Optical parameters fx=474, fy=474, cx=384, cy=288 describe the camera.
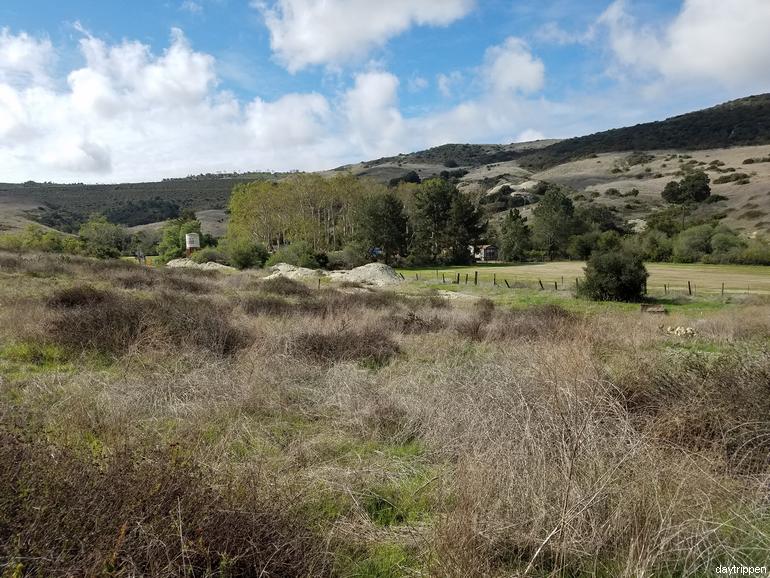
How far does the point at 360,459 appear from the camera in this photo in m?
4.97

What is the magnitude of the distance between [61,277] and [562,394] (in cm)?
2303

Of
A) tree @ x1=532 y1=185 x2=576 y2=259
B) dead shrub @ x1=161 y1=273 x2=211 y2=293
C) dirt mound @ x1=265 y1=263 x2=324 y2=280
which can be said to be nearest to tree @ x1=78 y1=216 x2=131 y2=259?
dirt mound @ x1=265 y1=263 x2=324 y2=280

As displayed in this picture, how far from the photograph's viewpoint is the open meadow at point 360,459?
284cm

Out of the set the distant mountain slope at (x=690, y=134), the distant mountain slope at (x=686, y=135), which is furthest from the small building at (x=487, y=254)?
the distant mountain slope at (x=690, y=134)

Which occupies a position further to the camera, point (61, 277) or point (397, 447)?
point (61, 277)

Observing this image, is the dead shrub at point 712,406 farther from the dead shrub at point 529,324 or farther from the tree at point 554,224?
the tree at point 554,224

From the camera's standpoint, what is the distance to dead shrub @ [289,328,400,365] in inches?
390

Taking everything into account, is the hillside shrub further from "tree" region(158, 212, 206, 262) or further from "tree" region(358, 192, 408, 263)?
"tree" region(158, 212, 206, 262)

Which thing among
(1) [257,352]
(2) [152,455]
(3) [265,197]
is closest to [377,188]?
(3) [265,197]

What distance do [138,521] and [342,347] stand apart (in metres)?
7.75

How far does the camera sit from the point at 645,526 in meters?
3.09

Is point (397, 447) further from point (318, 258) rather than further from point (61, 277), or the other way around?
point (318, 258)

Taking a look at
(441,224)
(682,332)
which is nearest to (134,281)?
(682,332)

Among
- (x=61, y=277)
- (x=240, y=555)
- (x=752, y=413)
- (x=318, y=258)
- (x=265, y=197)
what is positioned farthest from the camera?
(x=265, y=197)
